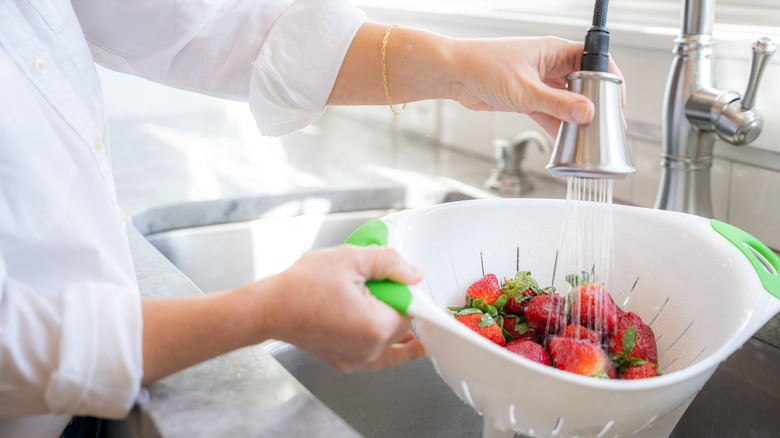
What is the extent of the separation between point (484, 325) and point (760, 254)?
23 centimetres

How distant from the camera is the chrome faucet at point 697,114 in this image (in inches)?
31.1

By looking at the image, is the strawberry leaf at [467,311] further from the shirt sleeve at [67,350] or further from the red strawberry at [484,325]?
the shirt sleeve at [67,350]

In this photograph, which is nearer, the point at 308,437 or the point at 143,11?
the point at 308,437

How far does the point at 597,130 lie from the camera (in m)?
0.56

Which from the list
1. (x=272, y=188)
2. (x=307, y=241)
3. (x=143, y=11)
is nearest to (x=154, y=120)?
(x=272, y=188)

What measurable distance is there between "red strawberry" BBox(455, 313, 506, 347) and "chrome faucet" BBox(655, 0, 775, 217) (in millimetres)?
387

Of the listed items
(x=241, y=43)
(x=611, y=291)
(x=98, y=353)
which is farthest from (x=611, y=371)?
(x=241, y=43)

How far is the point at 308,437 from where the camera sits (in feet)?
1.51

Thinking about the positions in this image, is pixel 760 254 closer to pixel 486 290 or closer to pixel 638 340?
pixel 638 340

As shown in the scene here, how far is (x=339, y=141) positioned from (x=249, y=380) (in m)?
1.23

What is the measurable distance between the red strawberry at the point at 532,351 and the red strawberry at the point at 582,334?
0.03 m

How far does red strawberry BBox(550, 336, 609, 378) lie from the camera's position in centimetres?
52

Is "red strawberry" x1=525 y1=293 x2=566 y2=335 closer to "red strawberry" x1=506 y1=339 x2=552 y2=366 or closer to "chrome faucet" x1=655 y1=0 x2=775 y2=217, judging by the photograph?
"red strawberry" x1=506 y1=339 x2=552 y2=366

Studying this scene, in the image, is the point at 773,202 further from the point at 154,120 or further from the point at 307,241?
the point at 154,120
